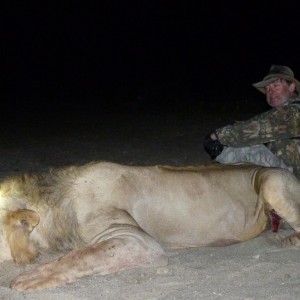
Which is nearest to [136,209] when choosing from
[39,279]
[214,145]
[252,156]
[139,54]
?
[39,279]

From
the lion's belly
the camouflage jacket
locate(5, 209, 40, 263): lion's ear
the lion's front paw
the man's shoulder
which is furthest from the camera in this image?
the man's shoulder

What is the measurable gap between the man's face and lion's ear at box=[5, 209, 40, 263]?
291 centimetres

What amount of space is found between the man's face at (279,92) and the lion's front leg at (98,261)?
2536 millimetres

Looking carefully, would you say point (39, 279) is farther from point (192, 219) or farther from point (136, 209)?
point (192, 219)

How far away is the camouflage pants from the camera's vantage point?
20.1ft

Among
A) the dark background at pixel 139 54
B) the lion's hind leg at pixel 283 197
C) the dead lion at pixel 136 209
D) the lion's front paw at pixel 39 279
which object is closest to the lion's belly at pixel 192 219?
the dead lion at pixel 136 209

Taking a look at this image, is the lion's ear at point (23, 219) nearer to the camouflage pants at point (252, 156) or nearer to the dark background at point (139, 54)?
the camouflage pants at point (252, 156)

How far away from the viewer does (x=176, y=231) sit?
4715mm

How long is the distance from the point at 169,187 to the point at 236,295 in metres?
1.19

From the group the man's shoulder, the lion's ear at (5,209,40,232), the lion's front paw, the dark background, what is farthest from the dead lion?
the dark background

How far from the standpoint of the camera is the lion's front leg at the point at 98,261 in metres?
4.01

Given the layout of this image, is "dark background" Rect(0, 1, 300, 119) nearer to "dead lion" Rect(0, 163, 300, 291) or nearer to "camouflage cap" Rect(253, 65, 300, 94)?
"camouflage cap" Rect(253, 65, 300, 94)

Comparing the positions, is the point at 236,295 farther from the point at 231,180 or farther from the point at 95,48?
the point at 95,48

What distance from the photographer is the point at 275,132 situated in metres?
6.16
